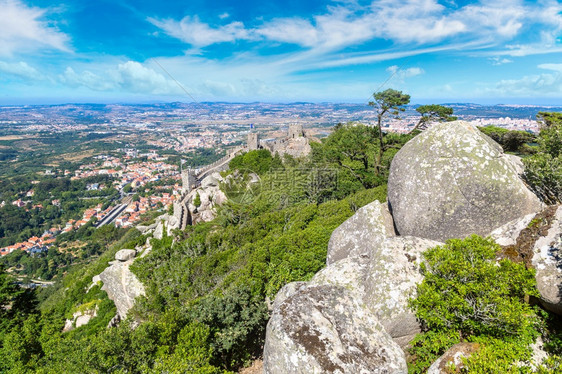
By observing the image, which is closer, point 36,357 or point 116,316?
point 36,357

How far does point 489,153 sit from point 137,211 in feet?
225

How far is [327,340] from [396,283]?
1869mm

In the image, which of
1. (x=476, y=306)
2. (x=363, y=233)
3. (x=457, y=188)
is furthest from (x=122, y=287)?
(x=457, y=188)

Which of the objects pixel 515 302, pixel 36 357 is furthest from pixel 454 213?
pixel 36 357

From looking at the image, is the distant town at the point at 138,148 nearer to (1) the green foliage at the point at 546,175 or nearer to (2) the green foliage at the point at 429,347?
(1) the green foliage at the point at 546,175

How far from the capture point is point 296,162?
98.2 ft

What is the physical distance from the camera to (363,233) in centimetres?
859

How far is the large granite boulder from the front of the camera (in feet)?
15.8

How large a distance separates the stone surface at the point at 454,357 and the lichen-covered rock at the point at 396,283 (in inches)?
38.8

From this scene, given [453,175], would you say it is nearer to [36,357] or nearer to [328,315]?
[328,315]

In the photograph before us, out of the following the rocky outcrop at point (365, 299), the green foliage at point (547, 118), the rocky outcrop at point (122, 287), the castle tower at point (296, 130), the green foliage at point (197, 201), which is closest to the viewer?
the rocky outcrop at point (365, 299)

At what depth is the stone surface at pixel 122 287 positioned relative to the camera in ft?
46.2

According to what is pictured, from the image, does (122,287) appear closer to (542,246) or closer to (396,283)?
(396,283)

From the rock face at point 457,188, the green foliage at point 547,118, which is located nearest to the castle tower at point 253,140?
the green foliage at point 547,118
